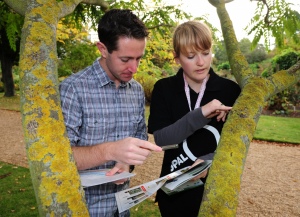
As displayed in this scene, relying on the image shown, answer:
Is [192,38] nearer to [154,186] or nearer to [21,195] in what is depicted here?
[154,186]

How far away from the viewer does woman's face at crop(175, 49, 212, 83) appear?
1.92 meters

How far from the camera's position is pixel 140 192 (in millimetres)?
1507

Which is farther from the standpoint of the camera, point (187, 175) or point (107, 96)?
point (107, 96)

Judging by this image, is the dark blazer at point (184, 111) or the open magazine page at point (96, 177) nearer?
the open magazine page at point (96, 177)

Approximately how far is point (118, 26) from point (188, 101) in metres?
0.71

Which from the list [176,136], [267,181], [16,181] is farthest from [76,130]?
[267,181]

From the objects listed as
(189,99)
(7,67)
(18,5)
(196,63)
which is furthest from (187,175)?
(7,67)

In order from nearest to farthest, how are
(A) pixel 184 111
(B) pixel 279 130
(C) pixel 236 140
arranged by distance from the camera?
(C) pixel 236 140 → (A) pixel 184 111 → (B) pixel 279 130

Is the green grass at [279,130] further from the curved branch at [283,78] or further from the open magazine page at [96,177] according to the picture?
the open magazine page at [96,177]

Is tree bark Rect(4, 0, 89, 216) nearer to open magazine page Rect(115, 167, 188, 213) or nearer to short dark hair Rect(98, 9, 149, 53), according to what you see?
open magazine page Rect(115, 167, 188, 213)

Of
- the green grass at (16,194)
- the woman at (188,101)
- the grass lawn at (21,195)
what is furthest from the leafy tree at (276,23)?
the green grass at (16,194)

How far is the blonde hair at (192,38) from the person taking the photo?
190cm

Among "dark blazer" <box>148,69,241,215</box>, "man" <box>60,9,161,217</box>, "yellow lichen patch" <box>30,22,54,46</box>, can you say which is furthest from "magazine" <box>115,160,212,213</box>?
"yellow lichen patch" <box>30,22,54,46</box>

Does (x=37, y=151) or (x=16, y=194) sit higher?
(x=37, y=151)
